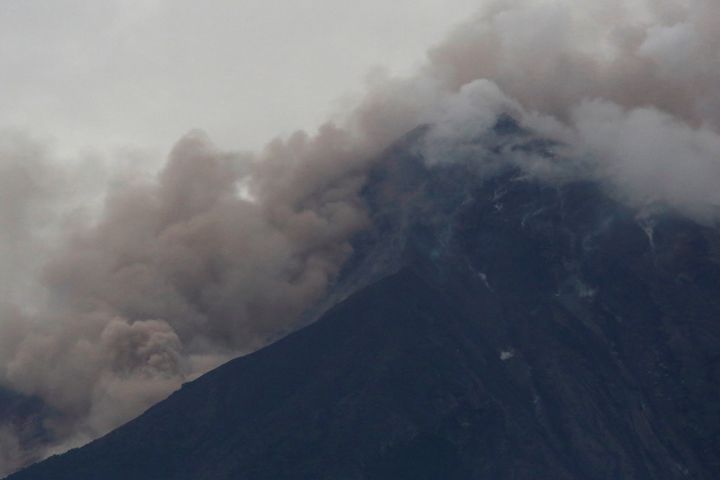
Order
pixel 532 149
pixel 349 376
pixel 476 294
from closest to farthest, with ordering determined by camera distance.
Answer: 1. pixel 349 376
2. pixel 476 294
3. pixel 532 149

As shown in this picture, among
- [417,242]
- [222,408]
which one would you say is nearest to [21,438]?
[222,408]

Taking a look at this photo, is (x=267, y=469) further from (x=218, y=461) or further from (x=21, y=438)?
(x=21, y=438)

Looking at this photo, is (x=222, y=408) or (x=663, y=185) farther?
(x=663, y=185)

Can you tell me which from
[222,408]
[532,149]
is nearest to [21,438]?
[222,408]

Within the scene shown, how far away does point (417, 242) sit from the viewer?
18025 cm

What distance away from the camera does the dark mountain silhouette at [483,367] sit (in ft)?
513

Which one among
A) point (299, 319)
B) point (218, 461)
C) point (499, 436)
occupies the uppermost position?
point (299, 319)

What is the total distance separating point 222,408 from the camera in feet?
537

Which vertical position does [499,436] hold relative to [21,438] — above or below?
below

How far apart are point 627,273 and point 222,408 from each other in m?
42.5

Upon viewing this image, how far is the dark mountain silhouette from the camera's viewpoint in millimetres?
156375

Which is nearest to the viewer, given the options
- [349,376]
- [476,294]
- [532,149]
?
[349,376]

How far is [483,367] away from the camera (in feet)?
545

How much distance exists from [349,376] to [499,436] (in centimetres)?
1597
